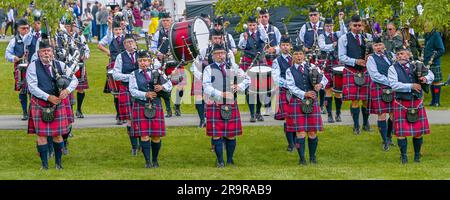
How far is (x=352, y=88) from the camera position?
47.5 ft

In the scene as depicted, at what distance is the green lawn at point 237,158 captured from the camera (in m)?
11.4

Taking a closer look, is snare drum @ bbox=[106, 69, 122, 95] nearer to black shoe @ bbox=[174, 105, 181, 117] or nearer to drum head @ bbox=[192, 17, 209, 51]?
drum head @ bbox=[192, 17, 209, 51]

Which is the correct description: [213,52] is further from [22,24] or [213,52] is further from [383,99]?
[22,24]

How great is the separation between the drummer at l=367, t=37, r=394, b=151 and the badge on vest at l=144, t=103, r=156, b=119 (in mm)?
2808

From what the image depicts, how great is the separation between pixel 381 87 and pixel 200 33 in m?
3.75

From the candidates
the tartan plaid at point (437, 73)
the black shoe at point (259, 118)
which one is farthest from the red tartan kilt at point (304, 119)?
the tartan plaid at point (437, 73)

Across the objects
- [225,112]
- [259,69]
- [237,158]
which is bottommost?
[237,158]

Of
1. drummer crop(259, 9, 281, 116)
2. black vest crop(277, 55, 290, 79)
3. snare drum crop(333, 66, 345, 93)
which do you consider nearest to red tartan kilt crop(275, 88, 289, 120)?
black vest crop(277, 55, 290, 79)

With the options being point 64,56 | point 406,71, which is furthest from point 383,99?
point 64,56

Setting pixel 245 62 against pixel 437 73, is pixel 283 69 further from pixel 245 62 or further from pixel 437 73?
pixel 437 73

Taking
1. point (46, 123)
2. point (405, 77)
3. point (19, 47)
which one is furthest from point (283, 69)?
point (19, 47)

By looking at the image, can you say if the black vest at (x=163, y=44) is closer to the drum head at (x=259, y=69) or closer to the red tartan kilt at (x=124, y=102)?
the drum head at (x=259, y=69)

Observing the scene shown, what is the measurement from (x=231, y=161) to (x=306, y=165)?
0.85 meters

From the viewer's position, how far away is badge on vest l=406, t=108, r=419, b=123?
12.1 metres
